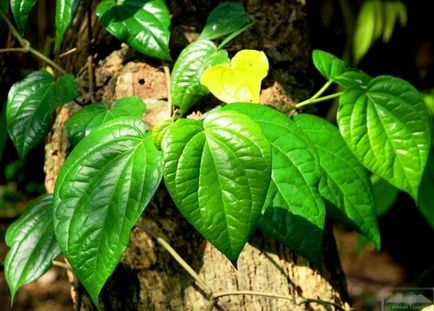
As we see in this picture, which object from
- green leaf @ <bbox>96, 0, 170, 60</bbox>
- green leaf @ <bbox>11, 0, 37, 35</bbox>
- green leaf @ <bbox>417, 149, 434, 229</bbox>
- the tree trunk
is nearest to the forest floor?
green leaf @ <bbox>417, 149, 434, 229</bbox>

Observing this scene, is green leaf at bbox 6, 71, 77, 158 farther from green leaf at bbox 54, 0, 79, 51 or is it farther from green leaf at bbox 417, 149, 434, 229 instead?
green leaf at bbox 417, 149, 434, 229

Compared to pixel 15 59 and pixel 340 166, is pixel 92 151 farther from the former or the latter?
pixel 15 59

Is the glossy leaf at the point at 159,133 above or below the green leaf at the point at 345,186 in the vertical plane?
above

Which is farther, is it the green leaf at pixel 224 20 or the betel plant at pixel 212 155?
the green leaf at pixel 224 20

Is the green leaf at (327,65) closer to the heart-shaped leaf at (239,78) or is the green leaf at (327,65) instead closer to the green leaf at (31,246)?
the heart-shaped leaf at (239,78)

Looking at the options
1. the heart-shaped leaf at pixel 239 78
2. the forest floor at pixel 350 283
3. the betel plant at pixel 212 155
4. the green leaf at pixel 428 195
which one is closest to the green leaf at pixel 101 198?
the betel plant at pixel 212 155

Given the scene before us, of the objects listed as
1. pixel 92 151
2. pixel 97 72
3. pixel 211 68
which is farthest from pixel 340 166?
pixel 97 72
